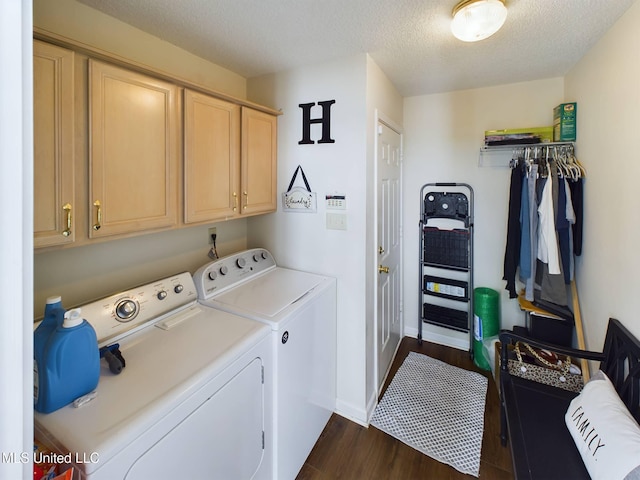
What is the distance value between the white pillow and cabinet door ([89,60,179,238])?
1970 mm

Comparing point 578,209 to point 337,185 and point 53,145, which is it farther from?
point 53,145

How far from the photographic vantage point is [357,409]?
208 centimetres

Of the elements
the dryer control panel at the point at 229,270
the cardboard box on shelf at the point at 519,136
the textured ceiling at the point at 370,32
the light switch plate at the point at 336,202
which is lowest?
the dryer control panel at the point at 229,270

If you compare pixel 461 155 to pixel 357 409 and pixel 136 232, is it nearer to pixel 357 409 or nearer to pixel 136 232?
pixel 357 409

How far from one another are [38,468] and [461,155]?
124 inches

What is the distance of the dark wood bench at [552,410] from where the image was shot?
1218 mm

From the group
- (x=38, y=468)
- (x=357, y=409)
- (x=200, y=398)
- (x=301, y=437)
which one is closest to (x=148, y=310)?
(x=200, y=398)

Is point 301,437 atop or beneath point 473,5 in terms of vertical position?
beneath

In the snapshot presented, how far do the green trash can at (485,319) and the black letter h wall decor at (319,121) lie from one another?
1.85 meters

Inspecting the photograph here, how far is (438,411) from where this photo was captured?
2129 mm

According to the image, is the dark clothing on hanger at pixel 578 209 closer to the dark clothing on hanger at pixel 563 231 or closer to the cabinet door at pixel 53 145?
the dark clothing on hanger at pixel 563 231

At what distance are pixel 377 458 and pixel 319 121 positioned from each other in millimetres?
2115

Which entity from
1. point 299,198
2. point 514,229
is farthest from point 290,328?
point 514,229

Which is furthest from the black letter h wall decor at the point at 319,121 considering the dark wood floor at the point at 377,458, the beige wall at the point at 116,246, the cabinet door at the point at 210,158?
the dark wood floor at the point at 377,458
